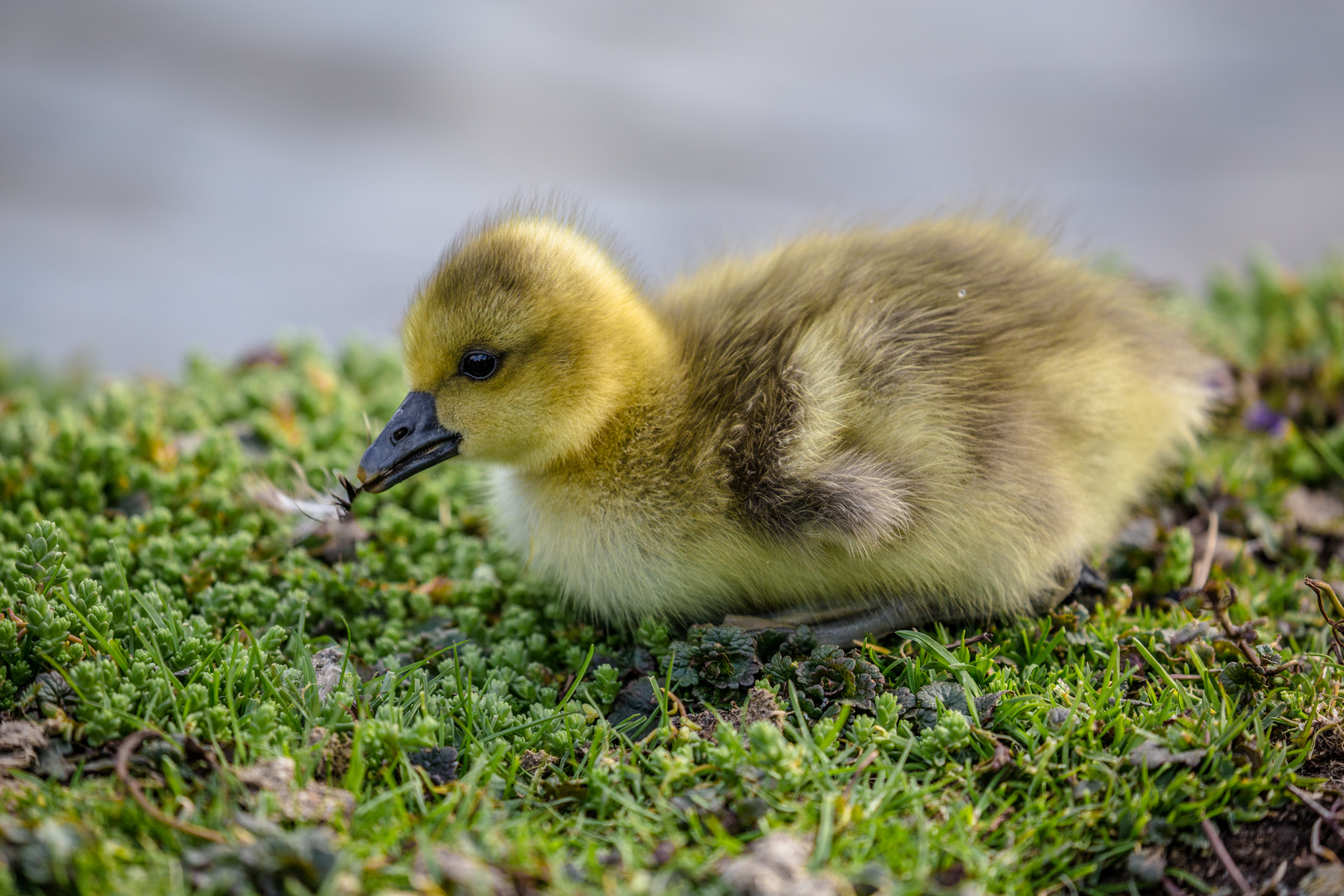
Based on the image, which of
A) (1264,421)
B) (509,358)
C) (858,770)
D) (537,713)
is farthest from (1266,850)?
(1264,421)

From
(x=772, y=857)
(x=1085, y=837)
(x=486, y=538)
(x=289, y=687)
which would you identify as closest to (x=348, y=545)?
(x=486, y=538)

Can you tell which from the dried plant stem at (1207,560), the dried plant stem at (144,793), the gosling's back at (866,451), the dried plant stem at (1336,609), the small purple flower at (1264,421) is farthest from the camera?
the small purple flower at (1264,421)

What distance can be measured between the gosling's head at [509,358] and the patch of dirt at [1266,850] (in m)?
1.49

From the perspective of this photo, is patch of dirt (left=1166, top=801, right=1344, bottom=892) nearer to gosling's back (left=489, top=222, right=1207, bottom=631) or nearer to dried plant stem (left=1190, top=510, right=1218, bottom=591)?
gosling's back (left=489, top=222, right=1207, bottom=631)

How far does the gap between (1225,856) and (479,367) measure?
179 cm

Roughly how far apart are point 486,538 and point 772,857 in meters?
1.70

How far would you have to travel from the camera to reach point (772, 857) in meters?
1.59

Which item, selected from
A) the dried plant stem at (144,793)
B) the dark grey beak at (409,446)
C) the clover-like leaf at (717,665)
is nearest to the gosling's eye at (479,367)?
the dark grey beak at (409,446)

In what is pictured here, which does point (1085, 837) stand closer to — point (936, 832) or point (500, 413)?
point (936, 832)

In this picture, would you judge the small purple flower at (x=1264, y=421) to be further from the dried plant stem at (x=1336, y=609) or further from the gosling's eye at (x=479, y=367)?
the gosling's eye at (x=479, y=367)

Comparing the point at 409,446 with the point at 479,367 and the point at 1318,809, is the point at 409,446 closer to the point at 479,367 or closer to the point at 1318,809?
the point at 479,367

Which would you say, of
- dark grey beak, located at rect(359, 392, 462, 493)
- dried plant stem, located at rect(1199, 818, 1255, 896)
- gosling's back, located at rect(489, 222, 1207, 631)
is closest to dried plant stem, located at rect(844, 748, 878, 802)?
gosling's back, located at rect(489, 222, 1207, 631)

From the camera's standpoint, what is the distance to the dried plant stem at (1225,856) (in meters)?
1.77

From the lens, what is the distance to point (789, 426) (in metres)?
2.31
